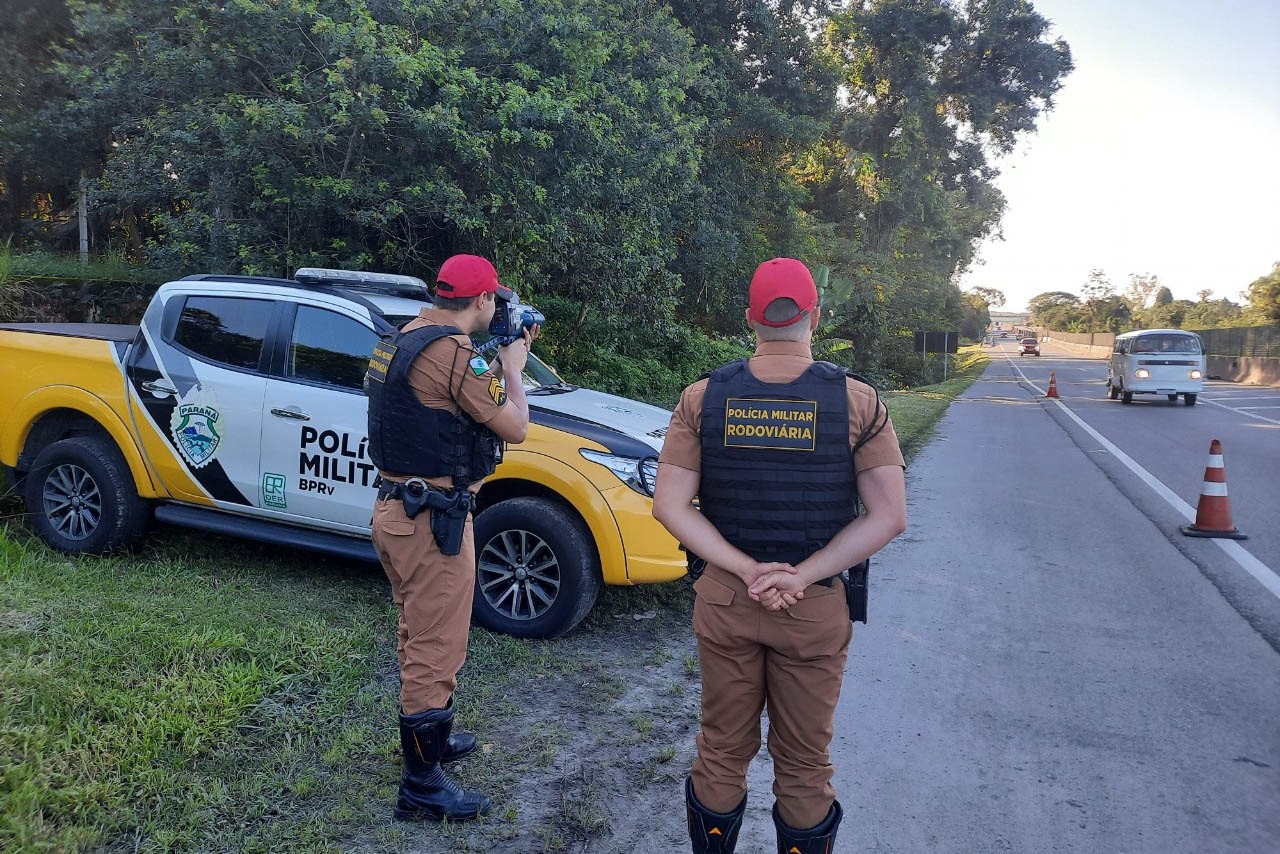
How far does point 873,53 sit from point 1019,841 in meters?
33.9

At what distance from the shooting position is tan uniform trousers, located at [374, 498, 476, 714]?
3258 mm

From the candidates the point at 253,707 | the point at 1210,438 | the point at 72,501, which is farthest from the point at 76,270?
the point at 1210,438

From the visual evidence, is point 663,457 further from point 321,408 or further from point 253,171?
point 253,171

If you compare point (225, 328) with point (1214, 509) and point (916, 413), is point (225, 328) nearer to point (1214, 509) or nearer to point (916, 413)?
point (1214, 509)

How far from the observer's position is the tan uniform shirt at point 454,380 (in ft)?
10.7

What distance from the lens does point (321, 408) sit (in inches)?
202

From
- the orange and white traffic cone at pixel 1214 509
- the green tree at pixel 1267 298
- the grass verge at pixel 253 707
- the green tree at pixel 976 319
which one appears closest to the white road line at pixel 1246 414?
the orange and white traffic cone at pixel 1214 509

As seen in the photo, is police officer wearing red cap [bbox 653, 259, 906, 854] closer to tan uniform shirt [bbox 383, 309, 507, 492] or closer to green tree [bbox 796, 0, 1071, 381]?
tan uniform shirt [bbox 383, 309, 507, 492]

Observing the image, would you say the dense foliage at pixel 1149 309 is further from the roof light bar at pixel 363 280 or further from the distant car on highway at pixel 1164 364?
the roof light bar at pixel 363 280

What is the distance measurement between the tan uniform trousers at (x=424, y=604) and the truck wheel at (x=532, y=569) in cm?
145

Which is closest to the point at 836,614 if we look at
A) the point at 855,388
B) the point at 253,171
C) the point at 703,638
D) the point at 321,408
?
the point at 703,638

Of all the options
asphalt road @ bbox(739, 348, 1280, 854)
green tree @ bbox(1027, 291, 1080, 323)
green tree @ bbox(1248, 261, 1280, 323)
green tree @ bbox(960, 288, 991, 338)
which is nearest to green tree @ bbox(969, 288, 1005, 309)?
green tree @ bbox(960, 288, 991, 338)

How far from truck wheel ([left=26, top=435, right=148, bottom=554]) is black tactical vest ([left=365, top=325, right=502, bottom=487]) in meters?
3.19

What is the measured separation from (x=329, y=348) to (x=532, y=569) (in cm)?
181
